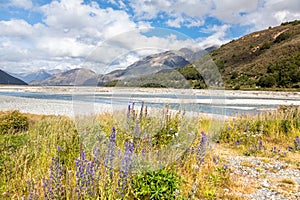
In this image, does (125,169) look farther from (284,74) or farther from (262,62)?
(262,62)

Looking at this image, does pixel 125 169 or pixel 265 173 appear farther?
pixel 265 173

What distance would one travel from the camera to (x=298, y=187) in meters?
4.66

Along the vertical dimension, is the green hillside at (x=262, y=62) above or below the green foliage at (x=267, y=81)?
above

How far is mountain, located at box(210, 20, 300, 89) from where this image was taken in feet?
163

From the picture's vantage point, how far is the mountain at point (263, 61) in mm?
49812

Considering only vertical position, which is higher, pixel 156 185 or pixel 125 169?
pixel 125 169

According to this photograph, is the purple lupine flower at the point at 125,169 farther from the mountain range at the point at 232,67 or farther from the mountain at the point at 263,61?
the mountain at the point at 263,61

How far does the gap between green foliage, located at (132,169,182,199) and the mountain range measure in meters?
1.86

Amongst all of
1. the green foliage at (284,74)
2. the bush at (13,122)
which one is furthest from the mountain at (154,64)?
the green foliage at (284,74)

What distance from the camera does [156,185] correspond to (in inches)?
142

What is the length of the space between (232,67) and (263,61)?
749cm

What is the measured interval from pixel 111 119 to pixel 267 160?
3530mm

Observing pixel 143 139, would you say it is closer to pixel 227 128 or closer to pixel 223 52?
pixel 227 128

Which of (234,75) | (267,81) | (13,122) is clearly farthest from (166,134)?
(234,75)
